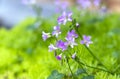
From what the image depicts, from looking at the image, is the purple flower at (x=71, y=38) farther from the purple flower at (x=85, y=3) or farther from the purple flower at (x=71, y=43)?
the purple flower at (x=85, y=3)

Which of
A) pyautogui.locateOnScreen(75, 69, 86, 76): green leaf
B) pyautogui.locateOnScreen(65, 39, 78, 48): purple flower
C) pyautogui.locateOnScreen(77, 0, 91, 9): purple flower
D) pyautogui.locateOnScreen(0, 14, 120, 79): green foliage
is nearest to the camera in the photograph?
pyautogui.locateOnScreen(65, 39, 78, 48): purple flower

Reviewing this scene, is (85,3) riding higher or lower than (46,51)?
higher

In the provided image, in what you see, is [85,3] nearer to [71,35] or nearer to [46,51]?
[46,51]

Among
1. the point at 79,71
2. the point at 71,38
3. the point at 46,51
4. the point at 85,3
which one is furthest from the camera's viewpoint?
the point at 85,3

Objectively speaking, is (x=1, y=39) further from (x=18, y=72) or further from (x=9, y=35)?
(x=18, y=72)

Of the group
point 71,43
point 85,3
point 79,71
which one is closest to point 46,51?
point 85,3

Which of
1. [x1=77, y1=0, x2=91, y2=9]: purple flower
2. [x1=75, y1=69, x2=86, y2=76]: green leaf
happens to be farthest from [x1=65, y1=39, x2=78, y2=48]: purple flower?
[x1=77, y1=0, x2=91, y2=9]: purple flower

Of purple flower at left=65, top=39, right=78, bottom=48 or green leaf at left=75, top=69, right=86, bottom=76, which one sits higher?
purple flower at left=65, top=39, right=78, bottom=48

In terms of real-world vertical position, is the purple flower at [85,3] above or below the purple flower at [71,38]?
above

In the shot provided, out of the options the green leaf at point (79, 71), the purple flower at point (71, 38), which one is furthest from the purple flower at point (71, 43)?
the green leaf at point (79, 71)

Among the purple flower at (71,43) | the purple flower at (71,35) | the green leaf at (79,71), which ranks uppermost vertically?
the purple flower at (71,35)

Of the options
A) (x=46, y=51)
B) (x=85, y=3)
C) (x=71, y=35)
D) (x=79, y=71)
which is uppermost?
(x=85, y=3)

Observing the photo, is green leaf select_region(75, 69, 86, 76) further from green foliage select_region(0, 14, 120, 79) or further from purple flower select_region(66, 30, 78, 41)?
purple flower select_region(66, 30, 78, 41)
